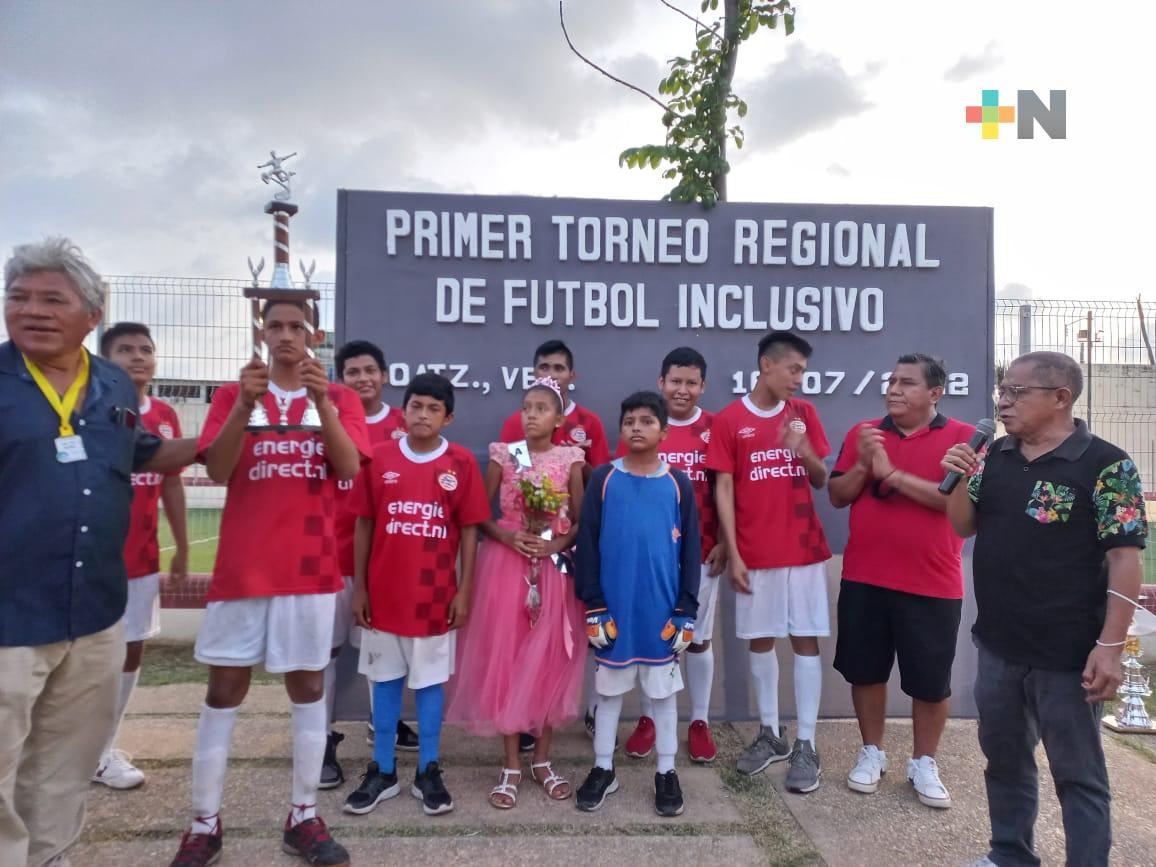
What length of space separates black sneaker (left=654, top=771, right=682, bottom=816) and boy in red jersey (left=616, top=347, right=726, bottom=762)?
1.83 feet

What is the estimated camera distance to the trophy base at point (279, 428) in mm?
2604

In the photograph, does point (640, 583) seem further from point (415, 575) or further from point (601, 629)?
point (415, 575)

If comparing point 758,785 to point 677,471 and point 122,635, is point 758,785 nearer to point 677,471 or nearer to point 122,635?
point 677,471

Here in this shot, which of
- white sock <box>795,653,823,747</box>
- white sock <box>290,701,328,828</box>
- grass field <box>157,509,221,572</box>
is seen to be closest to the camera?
white sock <box>290,701,328,828</box>

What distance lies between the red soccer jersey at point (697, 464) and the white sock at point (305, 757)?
1931mm

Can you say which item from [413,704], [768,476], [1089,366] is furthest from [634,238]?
[1089,366]

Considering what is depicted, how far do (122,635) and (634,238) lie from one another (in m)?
3.32

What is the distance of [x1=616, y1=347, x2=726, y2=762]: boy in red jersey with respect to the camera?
12.7 feet

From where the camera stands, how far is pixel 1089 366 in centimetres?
616

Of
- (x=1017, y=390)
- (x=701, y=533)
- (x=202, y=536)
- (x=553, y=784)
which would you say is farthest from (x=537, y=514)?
(x=202, y=536)

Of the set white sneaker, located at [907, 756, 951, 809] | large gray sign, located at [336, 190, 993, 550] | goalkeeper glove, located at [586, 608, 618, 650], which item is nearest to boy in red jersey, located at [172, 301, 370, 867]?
goalkeeper glove, located at [586, 608, 618, 650]

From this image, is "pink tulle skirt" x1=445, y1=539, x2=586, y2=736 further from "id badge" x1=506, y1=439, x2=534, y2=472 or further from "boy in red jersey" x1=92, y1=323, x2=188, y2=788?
"boy in red jersey" x1=92, y1=323, x2=188, y2=788

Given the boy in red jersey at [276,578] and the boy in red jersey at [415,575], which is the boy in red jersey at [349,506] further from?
the boy in red jersey at [276,578]

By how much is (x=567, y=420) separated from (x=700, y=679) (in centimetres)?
153
